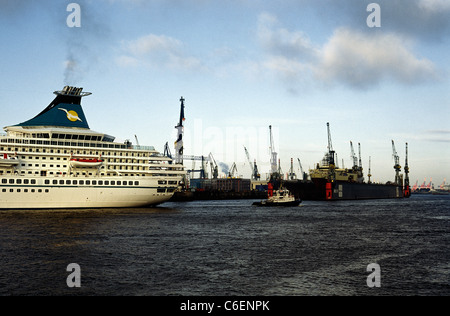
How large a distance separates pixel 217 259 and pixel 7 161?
47.1 m

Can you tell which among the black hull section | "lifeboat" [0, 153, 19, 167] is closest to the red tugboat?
the black hull section

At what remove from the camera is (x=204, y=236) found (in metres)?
40.8

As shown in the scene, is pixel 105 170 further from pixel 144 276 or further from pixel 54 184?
pixel 144 276

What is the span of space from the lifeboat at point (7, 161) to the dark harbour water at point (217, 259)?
18939 millimetres

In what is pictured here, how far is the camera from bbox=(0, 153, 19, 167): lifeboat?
6250 cm

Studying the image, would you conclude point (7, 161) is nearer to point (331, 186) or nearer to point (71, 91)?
point (71, 91)

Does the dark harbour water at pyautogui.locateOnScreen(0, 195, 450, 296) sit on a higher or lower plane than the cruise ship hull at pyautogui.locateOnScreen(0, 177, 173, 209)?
lower

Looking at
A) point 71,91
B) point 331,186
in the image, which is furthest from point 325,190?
point 71,91

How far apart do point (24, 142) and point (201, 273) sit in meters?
52.0

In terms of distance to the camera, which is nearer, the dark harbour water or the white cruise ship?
the dark harbour water

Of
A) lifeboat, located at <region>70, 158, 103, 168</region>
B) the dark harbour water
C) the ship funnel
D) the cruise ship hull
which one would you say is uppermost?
the ship funnel

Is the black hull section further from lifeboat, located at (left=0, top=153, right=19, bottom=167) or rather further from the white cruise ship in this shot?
lifeboat, located at (left=0, top=153, right=19, bottom=167)
